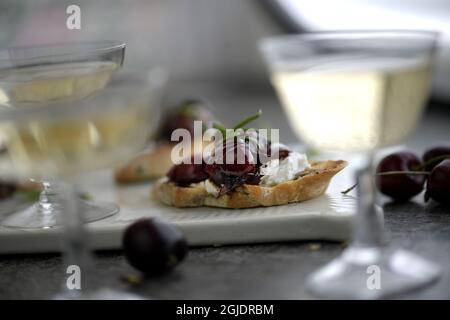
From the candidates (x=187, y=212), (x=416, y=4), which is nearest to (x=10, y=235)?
(x=187, y=212)

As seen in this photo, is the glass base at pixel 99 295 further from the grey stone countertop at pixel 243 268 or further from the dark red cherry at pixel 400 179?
the dark red cherry at pixel 400 179

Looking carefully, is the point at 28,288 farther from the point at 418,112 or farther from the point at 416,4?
the point at 416,4

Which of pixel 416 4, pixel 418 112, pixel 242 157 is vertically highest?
pixel 416 4

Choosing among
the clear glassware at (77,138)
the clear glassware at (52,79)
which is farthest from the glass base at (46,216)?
the clear glassware at (77,138)

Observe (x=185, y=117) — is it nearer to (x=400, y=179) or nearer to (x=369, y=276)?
(x=400, y=179)

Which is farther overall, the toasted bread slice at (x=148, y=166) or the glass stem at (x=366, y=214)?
the toasted bread slice at (x=148, y=166)

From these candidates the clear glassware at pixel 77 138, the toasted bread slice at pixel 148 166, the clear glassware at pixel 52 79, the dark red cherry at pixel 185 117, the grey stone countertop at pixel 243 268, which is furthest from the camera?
the dark red cherry at pixel 185 117

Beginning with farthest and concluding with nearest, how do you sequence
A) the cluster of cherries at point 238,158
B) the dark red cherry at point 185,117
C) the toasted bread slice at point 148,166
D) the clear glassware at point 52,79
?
the dark red cherry at point 185,117 < the toasted bread slice at point 148,166 < the cluster of cherries at point 238,158 < the clear glassware at point 52,79

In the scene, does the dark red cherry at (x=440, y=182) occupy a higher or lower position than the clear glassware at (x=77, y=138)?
lower
